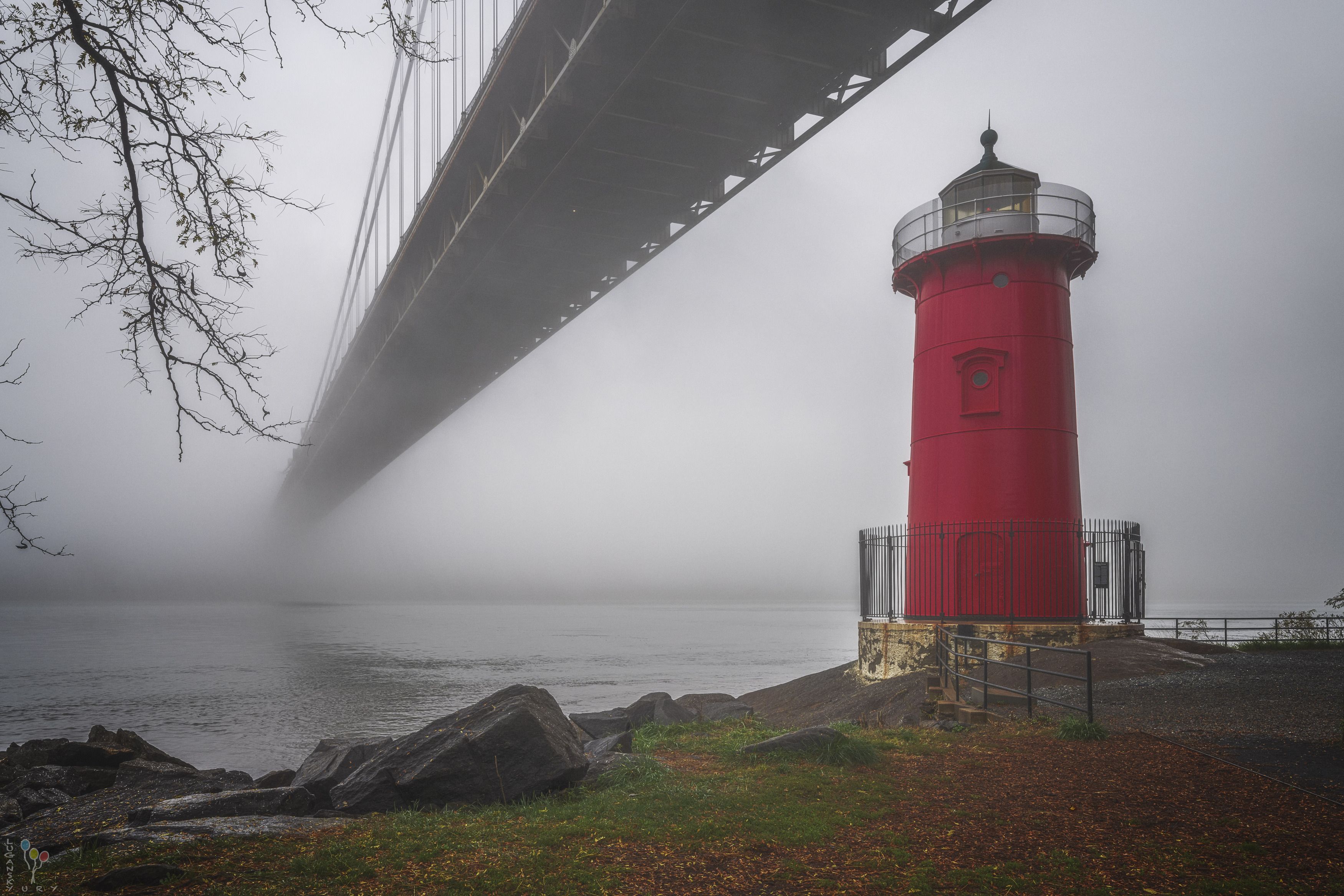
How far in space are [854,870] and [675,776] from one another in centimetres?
227

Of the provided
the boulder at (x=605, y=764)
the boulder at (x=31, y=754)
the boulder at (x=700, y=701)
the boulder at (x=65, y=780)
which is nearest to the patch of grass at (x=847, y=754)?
the boulder at (x=605, y=764)

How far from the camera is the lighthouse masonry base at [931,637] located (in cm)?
1127

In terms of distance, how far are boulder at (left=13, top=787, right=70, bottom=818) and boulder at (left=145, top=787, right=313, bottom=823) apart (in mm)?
1780

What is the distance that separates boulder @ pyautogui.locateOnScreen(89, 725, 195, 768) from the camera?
9680 millimetres

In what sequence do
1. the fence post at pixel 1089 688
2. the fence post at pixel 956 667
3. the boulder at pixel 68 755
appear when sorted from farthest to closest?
1. the fence post at pixel 956 667
2. the boulder at pixel 68 755
3. the fence post at pixel 1089 688

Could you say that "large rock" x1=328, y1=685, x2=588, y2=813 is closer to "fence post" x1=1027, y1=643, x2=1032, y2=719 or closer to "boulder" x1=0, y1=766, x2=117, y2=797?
"boulder" x1=0, y1=766, x2=117, y2=797

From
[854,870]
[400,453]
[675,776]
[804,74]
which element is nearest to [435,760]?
[675,776]

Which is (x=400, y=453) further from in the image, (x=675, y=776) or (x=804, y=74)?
(x=675, y=776)

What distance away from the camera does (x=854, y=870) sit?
4.08 metres

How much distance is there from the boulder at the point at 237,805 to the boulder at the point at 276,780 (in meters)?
2.10

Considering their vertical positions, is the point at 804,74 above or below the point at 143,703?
above

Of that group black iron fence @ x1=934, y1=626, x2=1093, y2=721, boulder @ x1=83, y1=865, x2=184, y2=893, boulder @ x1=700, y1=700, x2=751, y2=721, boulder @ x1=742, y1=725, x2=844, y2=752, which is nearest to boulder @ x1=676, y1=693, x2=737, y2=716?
boulder @ x1=700, y1=700, x2=751, y2=721

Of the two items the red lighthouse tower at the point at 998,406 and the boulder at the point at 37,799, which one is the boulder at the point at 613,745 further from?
the red lighthouse tower at the point at 998,406

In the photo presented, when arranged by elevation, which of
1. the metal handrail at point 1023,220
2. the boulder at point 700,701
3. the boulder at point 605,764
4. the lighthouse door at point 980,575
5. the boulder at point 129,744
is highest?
the metal handrail at point 1023,220
